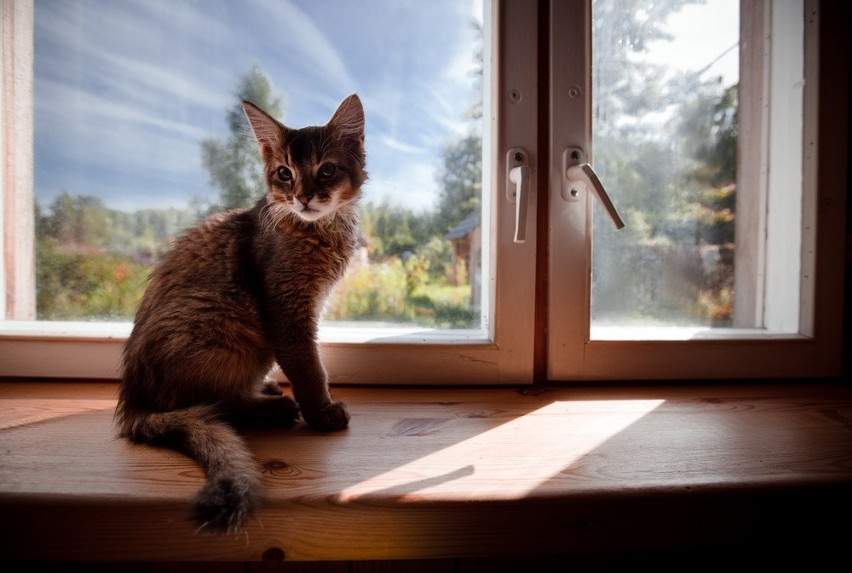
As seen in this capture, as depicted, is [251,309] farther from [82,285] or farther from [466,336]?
[82,285]

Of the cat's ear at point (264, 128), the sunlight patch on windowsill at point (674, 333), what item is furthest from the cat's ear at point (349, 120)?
the sunlight patch on windowsill at point (674, 333)

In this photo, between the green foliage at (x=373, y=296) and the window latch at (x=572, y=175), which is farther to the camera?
the green foliage at (x=373, y=296)

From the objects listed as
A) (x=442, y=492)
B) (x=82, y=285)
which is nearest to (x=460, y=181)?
(x=442, y=492)

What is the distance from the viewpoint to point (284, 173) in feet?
3.28

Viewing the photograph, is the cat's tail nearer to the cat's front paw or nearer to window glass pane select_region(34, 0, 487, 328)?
the cat's front paw

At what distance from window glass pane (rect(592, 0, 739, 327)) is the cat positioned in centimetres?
72

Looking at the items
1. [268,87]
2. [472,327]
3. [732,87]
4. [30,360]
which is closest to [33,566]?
[30,360]

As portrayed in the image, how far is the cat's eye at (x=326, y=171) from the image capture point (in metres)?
0.99

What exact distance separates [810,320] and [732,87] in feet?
2.27

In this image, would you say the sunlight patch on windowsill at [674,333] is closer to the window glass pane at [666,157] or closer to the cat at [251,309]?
the window glass pane at [666,157]

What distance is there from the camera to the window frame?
3.48 ft

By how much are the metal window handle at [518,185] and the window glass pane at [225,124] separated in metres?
0.15

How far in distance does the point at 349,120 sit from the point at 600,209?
72 cm

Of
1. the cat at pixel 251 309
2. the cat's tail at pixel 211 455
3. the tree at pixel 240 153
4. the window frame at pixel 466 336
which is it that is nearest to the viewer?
the cat's tail at pixel 211 455
